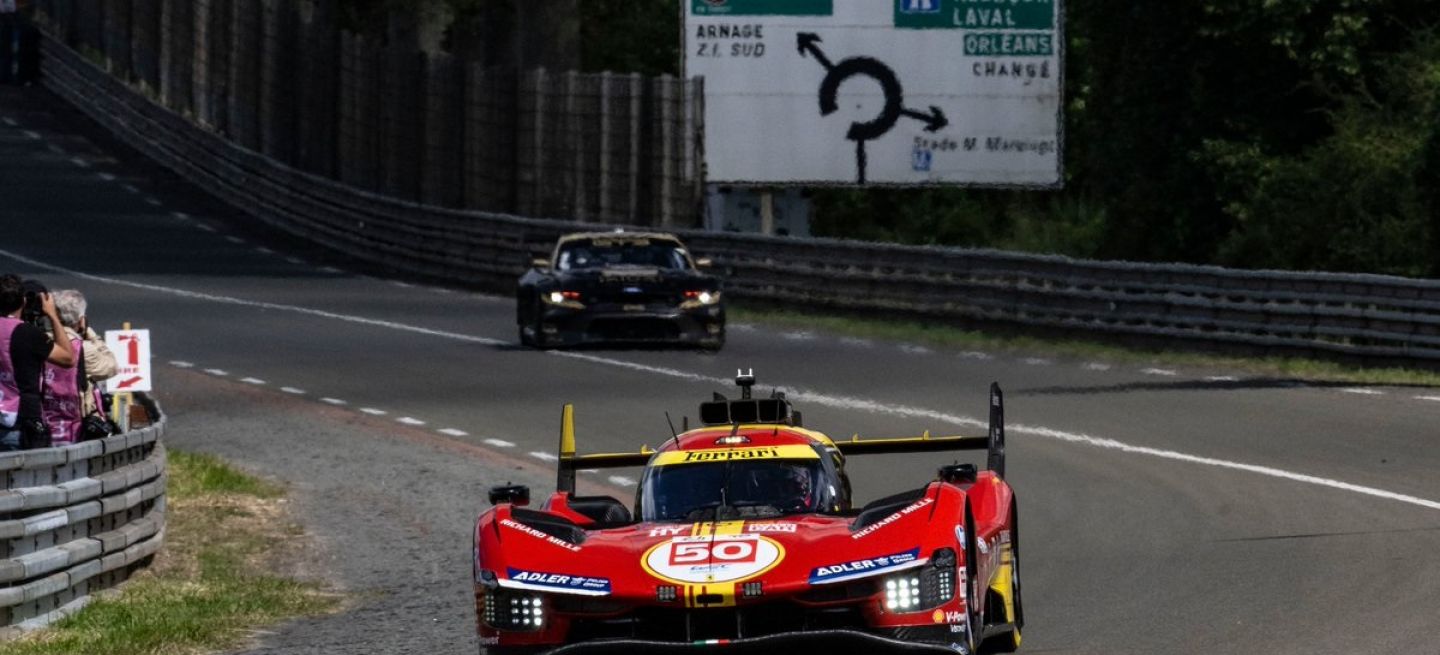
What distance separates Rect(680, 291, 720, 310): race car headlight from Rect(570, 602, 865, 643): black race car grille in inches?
743

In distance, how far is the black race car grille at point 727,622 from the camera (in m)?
10.5

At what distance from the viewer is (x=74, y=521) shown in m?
14.2

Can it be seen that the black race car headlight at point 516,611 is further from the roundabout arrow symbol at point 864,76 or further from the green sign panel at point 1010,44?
the green sign panel at point 1010,44

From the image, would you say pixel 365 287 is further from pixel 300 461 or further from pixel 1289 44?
pixel 300 461

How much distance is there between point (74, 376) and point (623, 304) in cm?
1458

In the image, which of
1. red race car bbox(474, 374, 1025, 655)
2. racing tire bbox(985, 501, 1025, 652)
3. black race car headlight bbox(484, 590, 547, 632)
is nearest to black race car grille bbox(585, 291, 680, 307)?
racing tire bbox(985, 501, 1025, 652)

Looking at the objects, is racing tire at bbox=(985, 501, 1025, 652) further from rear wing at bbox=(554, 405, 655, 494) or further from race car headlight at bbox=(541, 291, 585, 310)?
race car headlight at bbox=(541, 291, 585, 310)

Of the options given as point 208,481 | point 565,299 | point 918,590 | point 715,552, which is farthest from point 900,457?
point 918,590

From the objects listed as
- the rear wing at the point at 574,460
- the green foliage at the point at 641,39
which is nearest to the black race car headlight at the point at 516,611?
the rear wing at the point at 574,460

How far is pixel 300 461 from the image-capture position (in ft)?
69.9

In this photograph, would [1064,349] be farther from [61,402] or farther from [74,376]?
[61,402]

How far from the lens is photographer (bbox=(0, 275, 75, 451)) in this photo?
14.1 meters

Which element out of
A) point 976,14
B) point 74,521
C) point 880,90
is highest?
point 976,14

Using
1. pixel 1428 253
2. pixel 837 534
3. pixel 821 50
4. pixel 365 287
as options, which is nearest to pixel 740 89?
pixel 821 50
